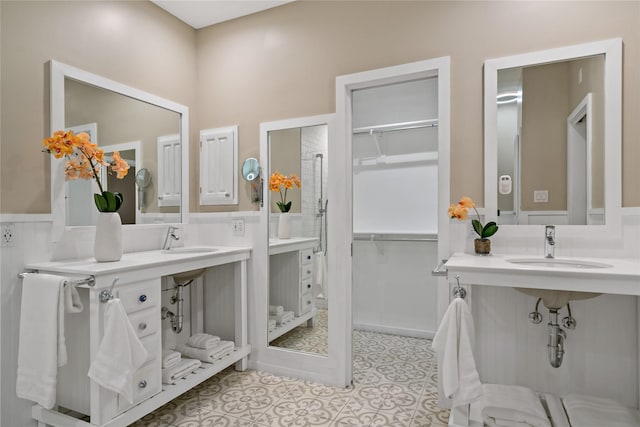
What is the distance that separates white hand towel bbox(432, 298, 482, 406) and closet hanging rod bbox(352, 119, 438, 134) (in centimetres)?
202

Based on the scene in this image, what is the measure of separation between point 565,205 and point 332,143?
4.58ft

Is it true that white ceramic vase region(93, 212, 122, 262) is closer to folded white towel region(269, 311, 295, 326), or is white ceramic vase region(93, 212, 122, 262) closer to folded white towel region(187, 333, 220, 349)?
folded white towel region(187, 333, 220, 349)

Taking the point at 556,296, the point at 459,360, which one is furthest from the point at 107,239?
the point at 556,296

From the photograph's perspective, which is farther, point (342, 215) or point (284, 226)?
point (284, 226)

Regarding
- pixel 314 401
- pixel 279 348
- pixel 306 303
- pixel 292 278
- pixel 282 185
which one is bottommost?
pixel 314 401

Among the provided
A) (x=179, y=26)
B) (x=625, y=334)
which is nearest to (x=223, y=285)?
(x=179, y=26)

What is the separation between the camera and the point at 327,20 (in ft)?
8.21

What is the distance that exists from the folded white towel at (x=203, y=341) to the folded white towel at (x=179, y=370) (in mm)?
170

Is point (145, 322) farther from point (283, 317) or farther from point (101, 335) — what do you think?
point (283, 317)

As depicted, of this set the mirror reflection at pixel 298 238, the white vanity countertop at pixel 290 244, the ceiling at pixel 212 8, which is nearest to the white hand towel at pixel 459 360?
the mirror reflection at pixel 298 238

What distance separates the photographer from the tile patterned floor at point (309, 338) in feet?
8.25

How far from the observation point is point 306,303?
8.59ft

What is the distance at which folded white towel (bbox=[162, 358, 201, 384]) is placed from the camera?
210cm

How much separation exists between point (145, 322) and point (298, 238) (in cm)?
111
